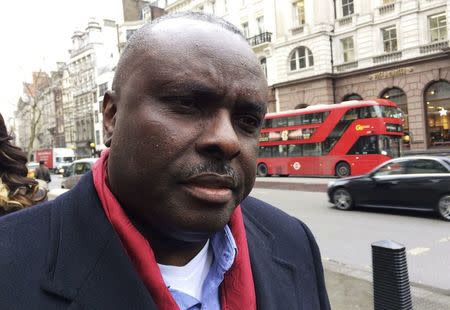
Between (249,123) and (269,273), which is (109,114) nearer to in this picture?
(249,123)

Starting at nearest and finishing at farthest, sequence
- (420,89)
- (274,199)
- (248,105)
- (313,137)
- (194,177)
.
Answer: (194,177), (248,105), (274,199), (313,137), (420,89)

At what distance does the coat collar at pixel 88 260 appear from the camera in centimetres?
94

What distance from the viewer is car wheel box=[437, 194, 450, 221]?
360 inches

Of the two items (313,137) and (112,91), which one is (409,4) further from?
(112,91)

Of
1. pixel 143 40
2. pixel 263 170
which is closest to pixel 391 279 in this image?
pixel 143 40

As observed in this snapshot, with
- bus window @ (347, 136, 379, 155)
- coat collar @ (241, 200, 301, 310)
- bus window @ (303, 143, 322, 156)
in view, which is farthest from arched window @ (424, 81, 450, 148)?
coat collar @ (241, 200, 301, 310)

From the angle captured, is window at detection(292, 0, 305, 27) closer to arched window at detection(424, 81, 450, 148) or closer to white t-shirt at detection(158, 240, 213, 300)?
arched window at detection(424, 81, 450, 148)

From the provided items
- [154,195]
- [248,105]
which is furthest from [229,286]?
[248,105]

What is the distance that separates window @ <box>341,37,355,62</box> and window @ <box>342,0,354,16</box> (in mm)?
1794

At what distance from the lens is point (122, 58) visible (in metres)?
1.06

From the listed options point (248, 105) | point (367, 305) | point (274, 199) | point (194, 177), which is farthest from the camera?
point (274, 199)

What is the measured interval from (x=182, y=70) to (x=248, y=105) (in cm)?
20

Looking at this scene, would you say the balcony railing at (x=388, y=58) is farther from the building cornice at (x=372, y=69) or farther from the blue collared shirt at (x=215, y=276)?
the blue collared shirt at (x=215, y=276)

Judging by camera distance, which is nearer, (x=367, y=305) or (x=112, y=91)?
(x=112, y=91)
